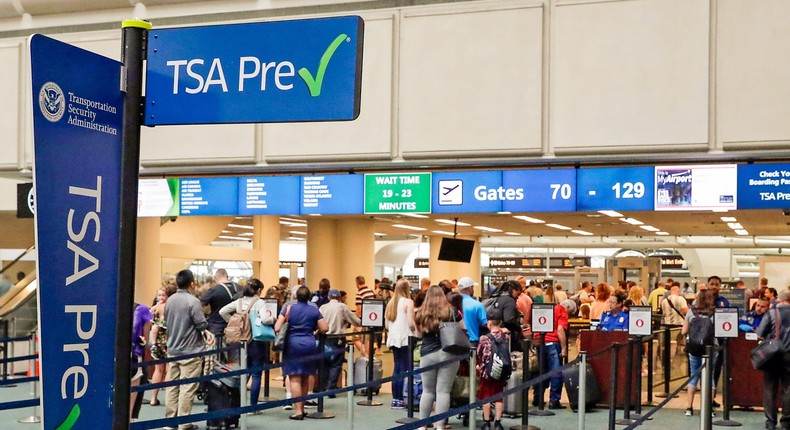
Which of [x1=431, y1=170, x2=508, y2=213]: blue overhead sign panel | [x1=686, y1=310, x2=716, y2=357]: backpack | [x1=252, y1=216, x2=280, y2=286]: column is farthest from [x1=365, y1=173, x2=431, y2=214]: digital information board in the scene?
[x1=252, y1=216, x2=280, y2=286]: column

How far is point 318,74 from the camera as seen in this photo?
296 cm

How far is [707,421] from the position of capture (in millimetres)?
8086

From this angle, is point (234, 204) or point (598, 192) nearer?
point (598, 192)

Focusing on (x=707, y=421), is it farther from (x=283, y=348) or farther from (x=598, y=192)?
(x=283, y=348)

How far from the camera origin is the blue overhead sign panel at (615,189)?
32.2 feet

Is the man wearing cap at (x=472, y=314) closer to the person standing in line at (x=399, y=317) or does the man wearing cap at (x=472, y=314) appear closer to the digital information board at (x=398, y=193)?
the person standing in line at (x=399, y=317)

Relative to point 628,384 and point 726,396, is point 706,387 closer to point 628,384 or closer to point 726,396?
point 628,384

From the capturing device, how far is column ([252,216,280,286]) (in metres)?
18.8

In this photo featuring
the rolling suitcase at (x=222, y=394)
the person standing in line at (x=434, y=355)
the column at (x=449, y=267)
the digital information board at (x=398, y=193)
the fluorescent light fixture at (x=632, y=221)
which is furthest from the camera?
the column at (x=449, y=267)

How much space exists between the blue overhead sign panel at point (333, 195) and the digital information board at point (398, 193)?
4.8 inches

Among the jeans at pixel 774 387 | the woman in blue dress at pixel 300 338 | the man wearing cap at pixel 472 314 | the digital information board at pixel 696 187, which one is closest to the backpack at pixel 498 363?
the man wearing cap at pixel 472 314

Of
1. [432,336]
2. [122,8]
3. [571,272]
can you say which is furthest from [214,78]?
[571,272]

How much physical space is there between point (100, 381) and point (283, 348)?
8.20 meters

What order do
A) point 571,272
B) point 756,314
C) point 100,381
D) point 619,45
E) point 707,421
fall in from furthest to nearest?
point 571,272, point 756,314, point 619,45, point 707,421, point 100,381
